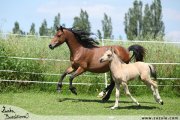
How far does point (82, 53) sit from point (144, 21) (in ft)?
81.7

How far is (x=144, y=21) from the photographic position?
116ft

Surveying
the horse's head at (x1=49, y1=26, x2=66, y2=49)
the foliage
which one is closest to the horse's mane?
the horse's head at (x1=49, y1=26, x2=66, y2=49)

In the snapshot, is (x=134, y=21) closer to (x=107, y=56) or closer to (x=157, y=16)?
(x=157, y=16)

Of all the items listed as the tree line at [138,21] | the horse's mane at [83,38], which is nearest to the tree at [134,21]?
the tree line at [138,21]

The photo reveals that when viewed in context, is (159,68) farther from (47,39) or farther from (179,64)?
(47,39)

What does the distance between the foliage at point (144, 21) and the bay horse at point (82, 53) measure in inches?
886

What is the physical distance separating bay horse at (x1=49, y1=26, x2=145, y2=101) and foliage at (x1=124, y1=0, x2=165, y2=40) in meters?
22.5

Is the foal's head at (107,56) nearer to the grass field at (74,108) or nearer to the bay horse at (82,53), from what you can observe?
the grass field at (74,108)

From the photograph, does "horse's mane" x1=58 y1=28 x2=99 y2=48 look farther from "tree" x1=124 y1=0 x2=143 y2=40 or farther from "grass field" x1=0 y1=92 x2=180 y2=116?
"tree" x1=124 y1=0 x2=143 y2=40

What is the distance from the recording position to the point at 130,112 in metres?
8.68

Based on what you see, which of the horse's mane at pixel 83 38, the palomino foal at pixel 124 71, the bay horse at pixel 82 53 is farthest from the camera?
the horse's mane at pixel 83 38

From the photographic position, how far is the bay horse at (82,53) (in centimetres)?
1096

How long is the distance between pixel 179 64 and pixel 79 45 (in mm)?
4570

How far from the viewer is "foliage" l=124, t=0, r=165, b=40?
3416 cm
